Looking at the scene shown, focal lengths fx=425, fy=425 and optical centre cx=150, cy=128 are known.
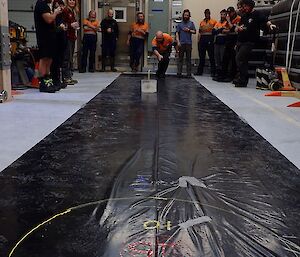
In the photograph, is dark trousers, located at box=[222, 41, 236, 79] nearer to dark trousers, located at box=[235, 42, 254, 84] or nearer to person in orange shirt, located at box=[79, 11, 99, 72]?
dark trousers, located at box=[235, 42, 254, 84]

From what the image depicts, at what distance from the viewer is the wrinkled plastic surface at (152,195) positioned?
1369mm

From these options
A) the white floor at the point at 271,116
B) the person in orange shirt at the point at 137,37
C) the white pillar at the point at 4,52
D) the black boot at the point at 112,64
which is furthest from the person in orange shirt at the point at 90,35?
the white pillar at the point at 4,52

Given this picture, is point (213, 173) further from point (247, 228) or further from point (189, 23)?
point (189, 23)

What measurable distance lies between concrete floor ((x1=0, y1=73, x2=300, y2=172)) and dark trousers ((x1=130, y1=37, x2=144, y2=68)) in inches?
180

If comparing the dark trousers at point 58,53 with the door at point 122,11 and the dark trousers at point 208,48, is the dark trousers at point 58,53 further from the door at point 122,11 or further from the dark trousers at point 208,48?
the door at point 122,11

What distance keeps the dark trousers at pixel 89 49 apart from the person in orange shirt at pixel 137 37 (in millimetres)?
881

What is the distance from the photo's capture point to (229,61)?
7.80 metres

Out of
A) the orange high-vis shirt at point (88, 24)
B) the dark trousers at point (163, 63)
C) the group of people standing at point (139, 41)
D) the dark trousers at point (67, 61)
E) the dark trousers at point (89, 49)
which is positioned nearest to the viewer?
the group of people standing at point (139, 41)

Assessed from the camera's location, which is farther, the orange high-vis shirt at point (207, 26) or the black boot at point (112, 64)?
the black boot at point (112, 64)

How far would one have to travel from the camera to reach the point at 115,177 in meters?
2.01

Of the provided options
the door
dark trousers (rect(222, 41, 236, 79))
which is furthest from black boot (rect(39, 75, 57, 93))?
the door

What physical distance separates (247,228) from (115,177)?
2.40 ft

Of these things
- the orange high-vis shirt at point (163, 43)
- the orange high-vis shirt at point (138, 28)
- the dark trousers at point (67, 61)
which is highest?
the orange high-vis shirt at point (138, 28)

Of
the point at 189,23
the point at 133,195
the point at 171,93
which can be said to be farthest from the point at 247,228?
the point at 189,23
